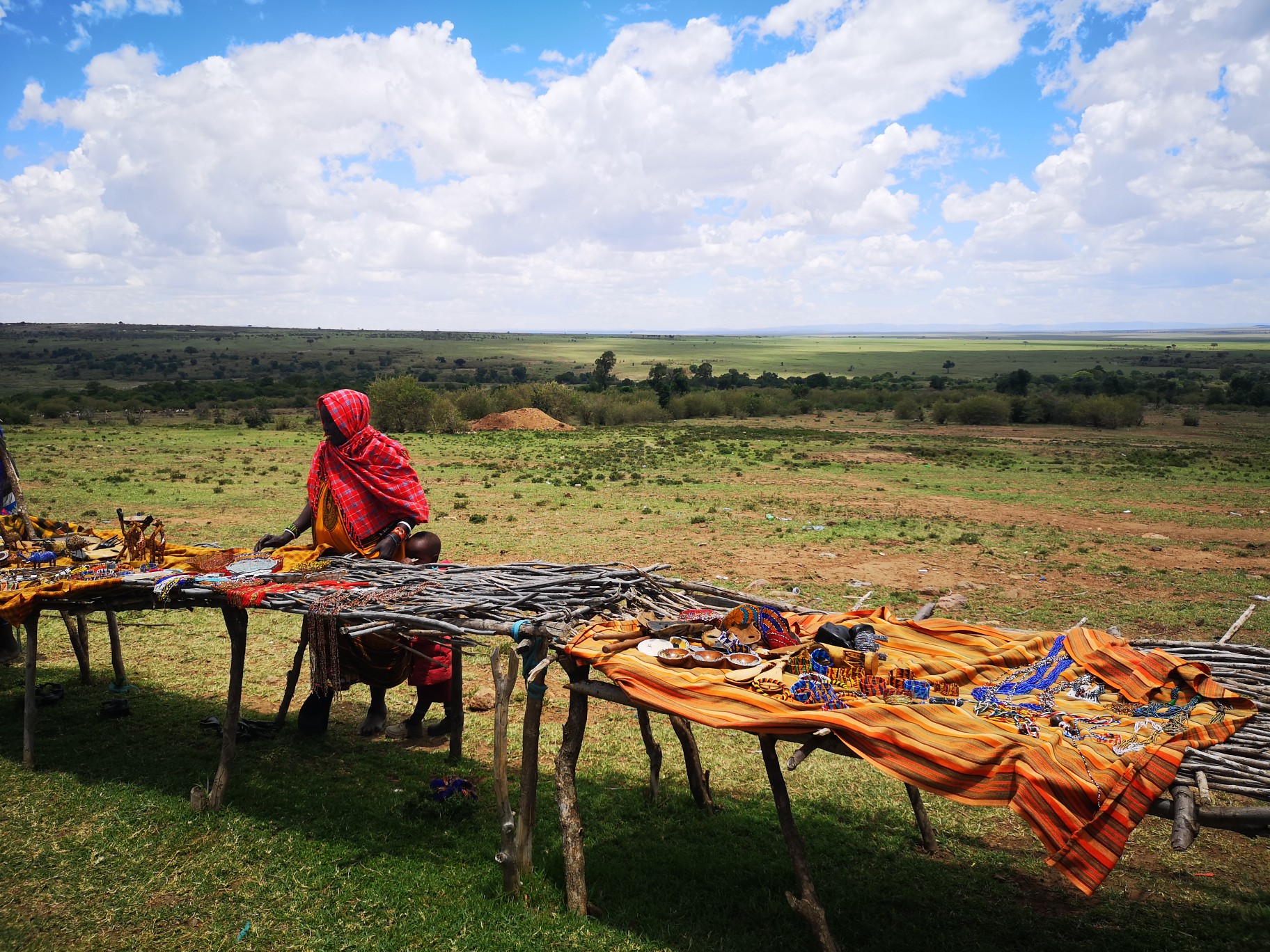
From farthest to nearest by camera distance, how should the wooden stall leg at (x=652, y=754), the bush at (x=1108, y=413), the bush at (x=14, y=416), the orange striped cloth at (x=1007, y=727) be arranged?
1. the bush at (x=1108, y=413)
2. the bush at (x=14, y=416)
3. the wooden stall leg at (x=652, y=754)
4. the orange striped cloth at (x=1007, y=727)

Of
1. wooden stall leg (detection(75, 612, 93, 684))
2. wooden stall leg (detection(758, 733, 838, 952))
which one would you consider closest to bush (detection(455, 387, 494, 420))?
wooden stall leg (detection(75, 612, 93, 684))

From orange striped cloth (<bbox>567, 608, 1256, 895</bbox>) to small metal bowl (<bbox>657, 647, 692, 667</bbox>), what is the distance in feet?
0.19

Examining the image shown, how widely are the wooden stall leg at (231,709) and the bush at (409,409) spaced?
37621mm

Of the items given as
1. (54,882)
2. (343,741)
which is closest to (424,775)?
(343,741)

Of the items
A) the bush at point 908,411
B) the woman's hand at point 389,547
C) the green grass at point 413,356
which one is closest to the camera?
the woman's hand at point 389,547

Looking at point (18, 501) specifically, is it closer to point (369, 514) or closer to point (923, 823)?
point (369, 514)

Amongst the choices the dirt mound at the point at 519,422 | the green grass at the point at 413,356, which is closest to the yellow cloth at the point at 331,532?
the dirt mound at the point at 519,422

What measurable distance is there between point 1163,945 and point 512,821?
3758 mm

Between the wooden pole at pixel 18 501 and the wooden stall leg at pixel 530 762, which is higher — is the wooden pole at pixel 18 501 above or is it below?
above

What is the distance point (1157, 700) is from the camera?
422 cm

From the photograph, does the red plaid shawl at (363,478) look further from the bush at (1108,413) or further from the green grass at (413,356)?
the green grass at (413,356)

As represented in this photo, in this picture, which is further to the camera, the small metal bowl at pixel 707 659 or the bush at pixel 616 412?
the bush at pixel 616 412

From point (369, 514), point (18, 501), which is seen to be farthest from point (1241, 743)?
point (18, 501)

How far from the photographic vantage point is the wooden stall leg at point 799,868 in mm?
4199
